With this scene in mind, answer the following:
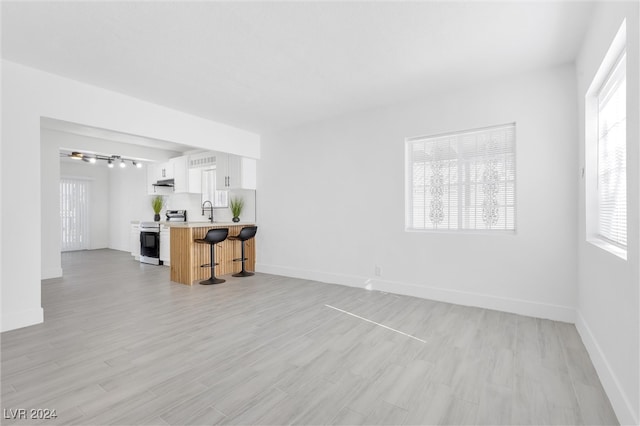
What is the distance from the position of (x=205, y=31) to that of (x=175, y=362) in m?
2.64

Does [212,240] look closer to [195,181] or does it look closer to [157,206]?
[195,181]

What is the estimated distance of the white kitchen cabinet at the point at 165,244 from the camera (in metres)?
6.48

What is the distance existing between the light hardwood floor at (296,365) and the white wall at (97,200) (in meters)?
6.37

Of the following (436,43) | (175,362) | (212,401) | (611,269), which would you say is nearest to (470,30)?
(436,43)

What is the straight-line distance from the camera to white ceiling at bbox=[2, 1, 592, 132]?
2.31 meters

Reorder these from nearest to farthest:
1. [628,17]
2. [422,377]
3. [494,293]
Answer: [628,17], [422,377], [494,293]

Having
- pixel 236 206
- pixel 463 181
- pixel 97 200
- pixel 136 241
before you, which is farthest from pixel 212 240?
pixel 97 200

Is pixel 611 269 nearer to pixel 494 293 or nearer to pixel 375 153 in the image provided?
pixel 494 293

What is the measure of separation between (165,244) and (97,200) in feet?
15.0

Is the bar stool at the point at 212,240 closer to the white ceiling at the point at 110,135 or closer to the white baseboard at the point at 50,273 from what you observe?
the white ceiling at the point at 110,135

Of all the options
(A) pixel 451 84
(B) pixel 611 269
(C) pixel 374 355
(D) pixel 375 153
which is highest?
(A) pixel 451 84

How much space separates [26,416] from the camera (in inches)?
67.1

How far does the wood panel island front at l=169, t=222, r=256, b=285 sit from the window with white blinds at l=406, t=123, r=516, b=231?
3.31 metres

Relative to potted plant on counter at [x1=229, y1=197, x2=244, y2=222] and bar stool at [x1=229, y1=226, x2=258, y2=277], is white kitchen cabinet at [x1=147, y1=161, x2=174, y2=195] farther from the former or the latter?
bar stool at [x1=229, y1=226, x2=258, y2=277]
